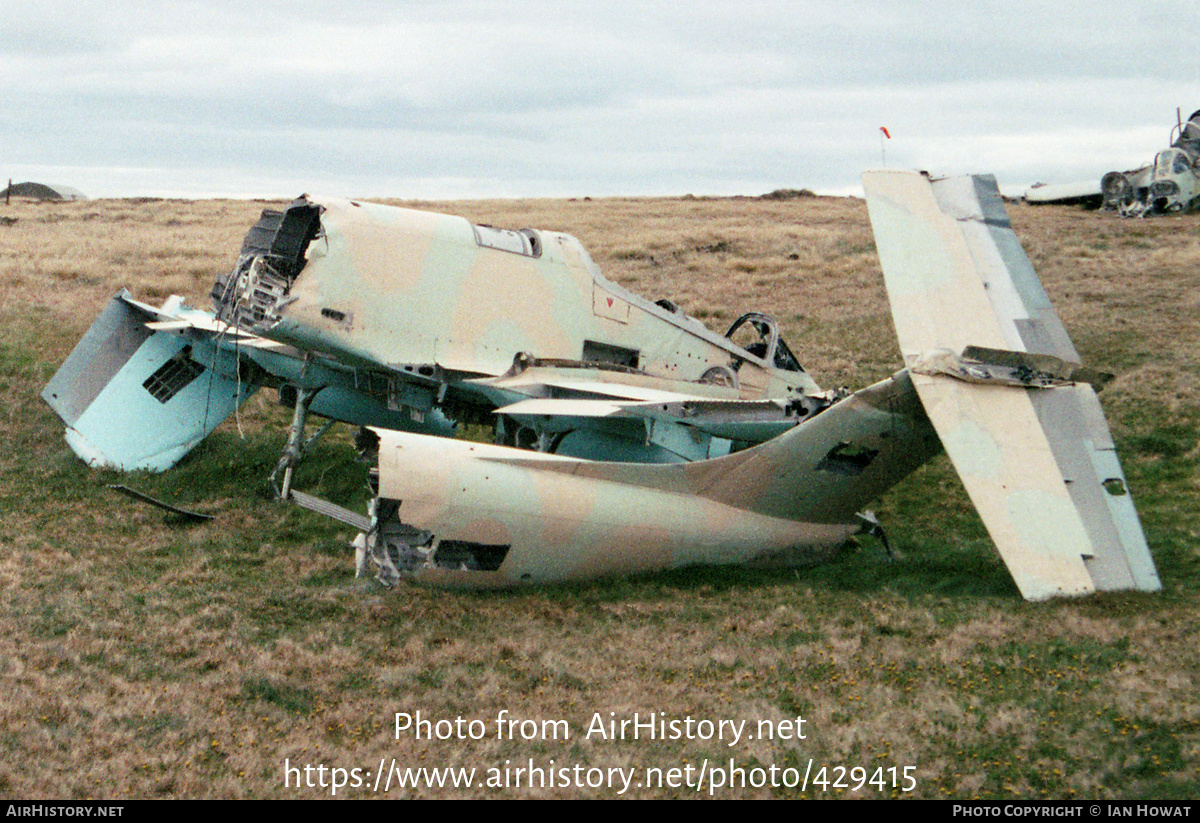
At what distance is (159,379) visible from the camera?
15812 mm

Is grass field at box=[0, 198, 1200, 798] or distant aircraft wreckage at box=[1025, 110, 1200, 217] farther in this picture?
distant aircraft wreckage at box=[1025, 110, 1200, 217]

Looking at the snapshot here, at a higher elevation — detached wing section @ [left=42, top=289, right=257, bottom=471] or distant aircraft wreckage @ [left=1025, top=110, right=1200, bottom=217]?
distant aircraft wreckage @ [left=1025, top=110, right=1200, bottom=217]

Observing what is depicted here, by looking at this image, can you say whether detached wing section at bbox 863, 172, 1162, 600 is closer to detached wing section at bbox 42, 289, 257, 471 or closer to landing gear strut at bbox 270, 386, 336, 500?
landing gear strut at bbox 270, 386, 336, 500

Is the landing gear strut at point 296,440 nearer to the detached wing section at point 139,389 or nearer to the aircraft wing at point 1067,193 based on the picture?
the detached wing section at point 139,389

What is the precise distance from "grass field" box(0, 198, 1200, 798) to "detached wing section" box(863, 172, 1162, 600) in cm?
54

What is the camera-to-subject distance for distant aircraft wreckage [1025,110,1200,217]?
1387 inches

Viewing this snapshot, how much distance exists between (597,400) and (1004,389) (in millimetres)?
4539

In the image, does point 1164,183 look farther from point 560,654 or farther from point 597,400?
point 560,654

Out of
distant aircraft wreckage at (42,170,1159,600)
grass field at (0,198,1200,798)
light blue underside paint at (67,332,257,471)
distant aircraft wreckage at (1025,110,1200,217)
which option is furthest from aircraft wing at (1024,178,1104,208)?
light blue underside paint at (67,332,257,471)

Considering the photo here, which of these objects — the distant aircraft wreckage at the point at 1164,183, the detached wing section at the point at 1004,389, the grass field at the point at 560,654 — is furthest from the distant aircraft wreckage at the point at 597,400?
the distant aircraft wreckage at the point at 1164,183

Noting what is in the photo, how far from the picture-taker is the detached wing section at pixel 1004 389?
31.7 feet

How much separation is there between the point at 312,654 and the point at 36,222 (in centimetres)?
3453

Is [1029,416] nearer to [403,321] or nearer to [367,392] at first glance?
[403,321]

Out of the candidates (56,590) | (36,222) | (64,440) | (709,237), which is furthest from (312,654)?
(36,222)
